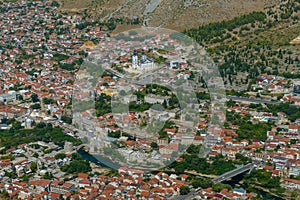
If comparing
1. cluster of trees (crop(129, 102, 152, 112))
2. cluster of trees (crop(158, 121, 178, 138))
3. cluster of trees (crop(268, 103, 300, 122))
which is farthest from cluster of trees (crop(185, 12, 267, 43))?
cluster of trees (crop(158, 121, 178, 138))

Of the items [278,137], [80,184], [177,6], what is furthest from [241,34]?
[80,184]

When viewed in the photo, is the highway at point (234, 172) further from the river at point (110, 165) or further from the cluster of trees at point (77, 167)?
the cluster of trees at point (77, 167)

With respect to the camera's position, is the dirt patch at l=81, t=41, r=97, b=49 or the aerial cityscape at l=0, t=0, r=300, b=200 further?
the dirt patch at l=81, t=41, r=97, b=49

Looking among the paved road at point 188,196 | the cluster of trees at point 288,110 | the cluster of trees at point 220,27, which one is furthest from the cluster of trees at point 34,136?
the cluster of trees at point 220,27

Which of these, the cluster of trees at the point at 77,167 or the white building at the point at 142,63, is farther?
the white building at the point at 142,63

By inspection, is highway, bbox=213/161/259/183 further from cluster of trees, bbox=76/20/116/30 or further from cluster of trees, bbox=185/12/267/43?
cluster of trees, bbox=76/20/116/30

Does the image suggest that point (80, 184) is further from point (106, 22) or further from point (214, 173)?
point (106, 22)

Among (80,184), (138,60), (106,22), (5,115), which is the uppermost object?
(106,22)

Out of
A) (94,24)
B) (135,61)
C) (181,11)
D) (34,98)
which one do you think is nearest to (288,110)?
(135,61)
